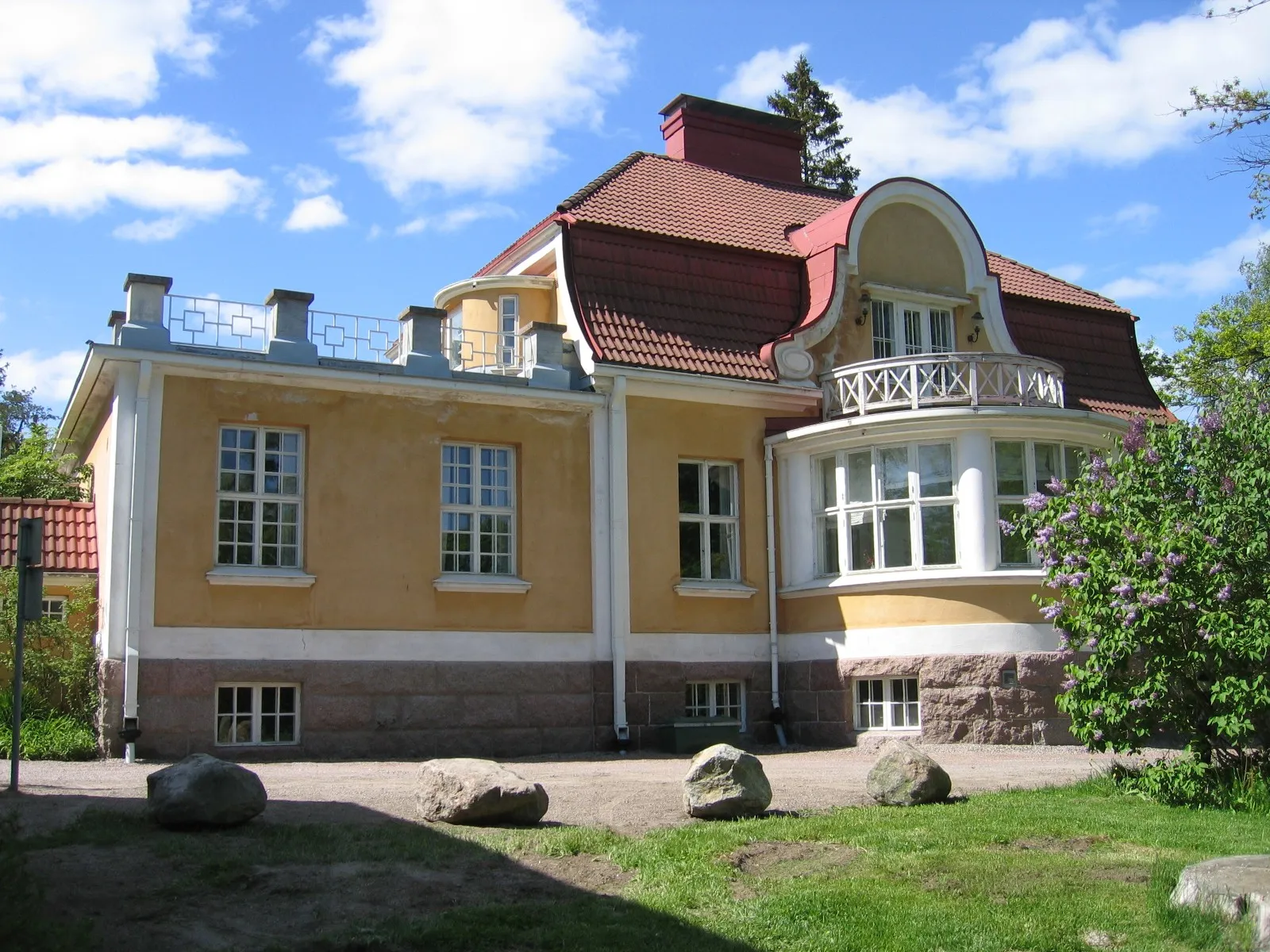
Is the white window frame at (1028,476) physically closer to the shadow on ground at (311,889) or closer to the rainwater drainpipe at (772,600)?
the rainwater drainpipe at (772,600)

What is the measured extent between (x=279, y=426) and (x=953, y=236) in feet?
36.7

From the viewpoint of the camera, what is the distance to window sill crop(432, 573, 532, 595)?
656 inches

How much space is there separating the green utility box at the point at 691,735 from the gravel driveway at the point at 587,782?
0.51 metres

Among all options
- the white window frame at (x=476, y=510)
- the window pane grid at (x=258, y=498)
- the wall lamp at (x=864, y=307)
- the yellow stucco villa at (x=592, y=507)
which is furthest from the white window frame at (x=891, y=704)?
the window pane grid at (x=258, y=498)

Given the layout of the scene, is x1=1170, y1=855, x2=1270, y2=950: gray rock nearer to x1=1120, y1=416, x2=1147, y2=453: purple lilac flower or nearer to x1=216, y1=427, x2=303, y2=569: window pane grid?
x1=1120, y1=416, x2=1147, y2=453: purple lilac flower

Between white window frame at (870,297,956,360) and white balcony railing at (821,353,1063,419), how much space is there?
1601mm

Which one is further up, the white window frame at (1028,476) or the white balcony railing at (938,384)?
the white balcony railing at (938,384)

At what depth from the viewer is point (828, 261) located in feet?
65.3

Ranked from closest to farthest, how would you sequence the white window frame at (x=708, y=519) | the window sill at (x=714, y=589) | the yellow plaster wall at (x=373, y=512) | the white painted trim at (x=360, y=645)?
1. the white painted trim at (x=360, y=645)
2. the yellow plaster wall at (x=373, y=512)
3. the window sill at (x=714, y=589)
4. the white window frame at (x=708, y=519)

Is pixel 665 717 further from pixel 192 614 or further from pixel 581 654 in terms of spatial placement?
pixel 192 614

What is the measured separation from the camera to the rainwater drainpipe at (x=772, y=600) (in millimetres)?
18500

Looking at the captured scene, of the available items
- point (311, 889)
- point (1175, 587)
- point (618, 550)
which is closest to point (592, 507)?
point (618, 550)

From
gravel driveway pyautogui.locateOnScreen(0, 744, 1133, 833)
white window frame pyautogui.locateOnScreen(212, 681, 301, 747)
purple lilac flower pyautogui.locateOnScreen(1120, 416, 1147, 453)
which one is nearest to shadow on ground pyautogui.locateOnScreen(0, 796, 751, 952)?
gravel driveway pyautogui.locateOnScreen(0, 744, 1133, 833)

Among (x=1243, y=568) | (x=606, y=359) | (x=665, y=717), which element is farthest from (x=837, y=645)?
(x=1243, y=568)
